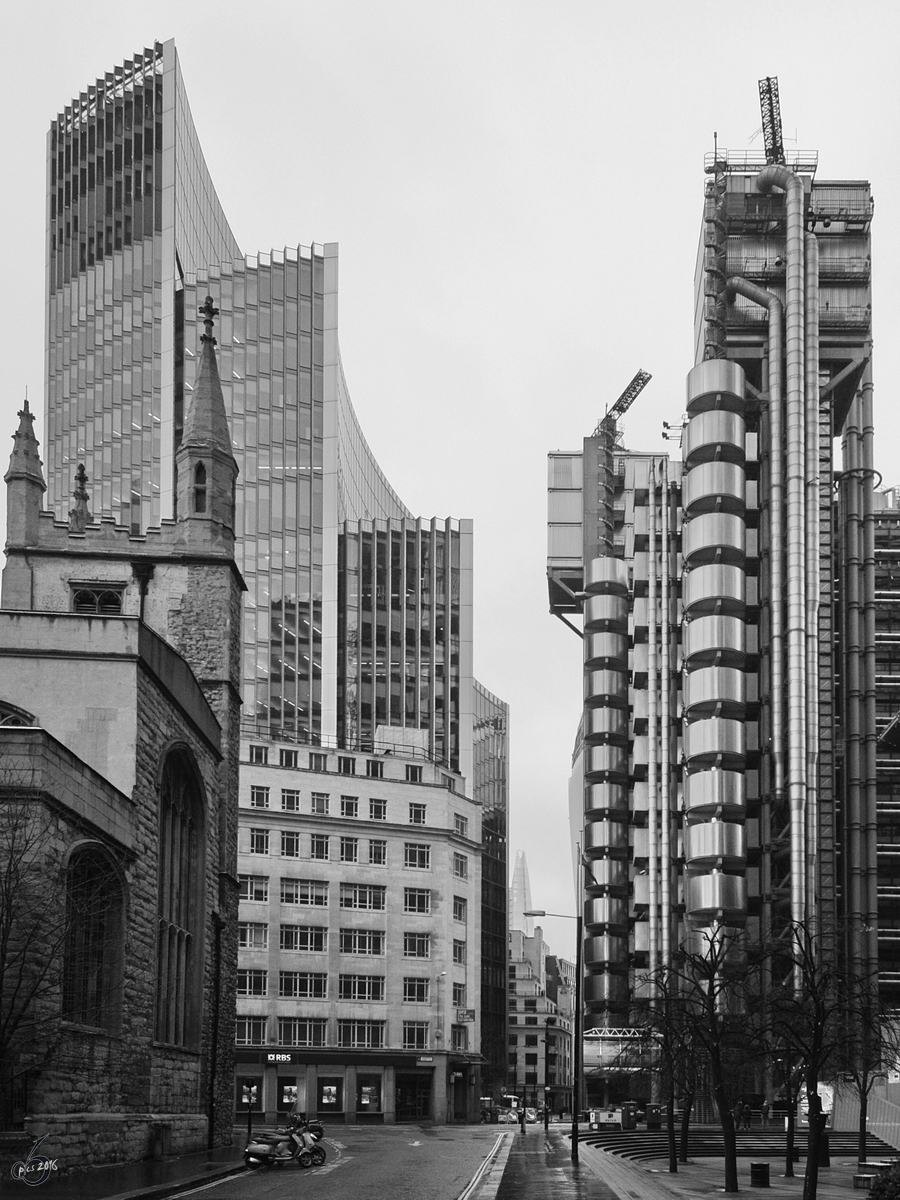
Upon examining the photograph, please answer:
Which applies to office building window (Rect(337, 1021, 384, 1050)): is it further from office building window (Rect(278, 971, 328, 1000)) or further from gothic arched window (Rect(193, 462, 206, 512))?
gothic arched window (Rect(193, 462, 206, 512))

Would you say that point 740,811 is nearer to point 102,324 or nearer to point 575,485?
point 575,485

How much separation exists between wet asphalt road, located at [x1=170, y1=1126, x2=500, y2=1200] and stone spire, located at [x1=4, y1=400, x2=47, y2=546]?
21.8m

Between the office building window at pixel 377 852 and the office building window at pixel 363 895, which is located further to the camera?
the office building window at pixel 377 852

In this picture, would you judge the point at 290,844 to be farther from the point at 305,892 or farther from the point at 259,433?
the point at 259,433

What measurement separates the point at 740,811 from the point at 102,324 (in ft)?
234

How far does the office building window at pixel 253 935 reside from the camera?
101438 mm

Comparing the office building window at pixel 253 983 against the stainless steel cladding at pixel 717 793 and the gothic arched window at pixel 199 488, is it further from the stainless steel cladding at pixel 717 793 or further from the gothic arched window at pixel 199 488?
the gothic arched window at pixel 199 488

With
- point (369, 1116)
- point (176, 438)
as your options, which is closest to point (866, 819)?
point (369, 1116)

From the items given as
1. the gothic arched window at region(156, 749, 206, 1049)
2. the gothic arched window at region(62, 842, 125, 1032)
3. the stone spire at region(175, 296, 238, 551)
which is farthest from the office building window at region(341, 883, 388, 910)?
the gothic arched window at region(62, 842, 125, 1032)

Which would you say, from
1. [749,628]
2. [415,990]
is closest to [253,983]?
[415,990]

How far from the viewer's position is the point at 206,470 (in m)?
55.5

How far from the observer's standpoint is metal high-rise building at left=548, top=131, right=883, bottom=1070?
10306 centimetres

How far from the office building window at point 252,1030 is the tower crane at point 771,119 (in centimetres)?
6730

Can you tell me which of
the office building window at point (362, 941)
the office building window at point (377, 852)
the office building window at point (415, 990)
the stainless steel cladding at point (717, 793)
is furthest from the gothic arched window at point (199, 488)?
the office building window at point (415, 990)
